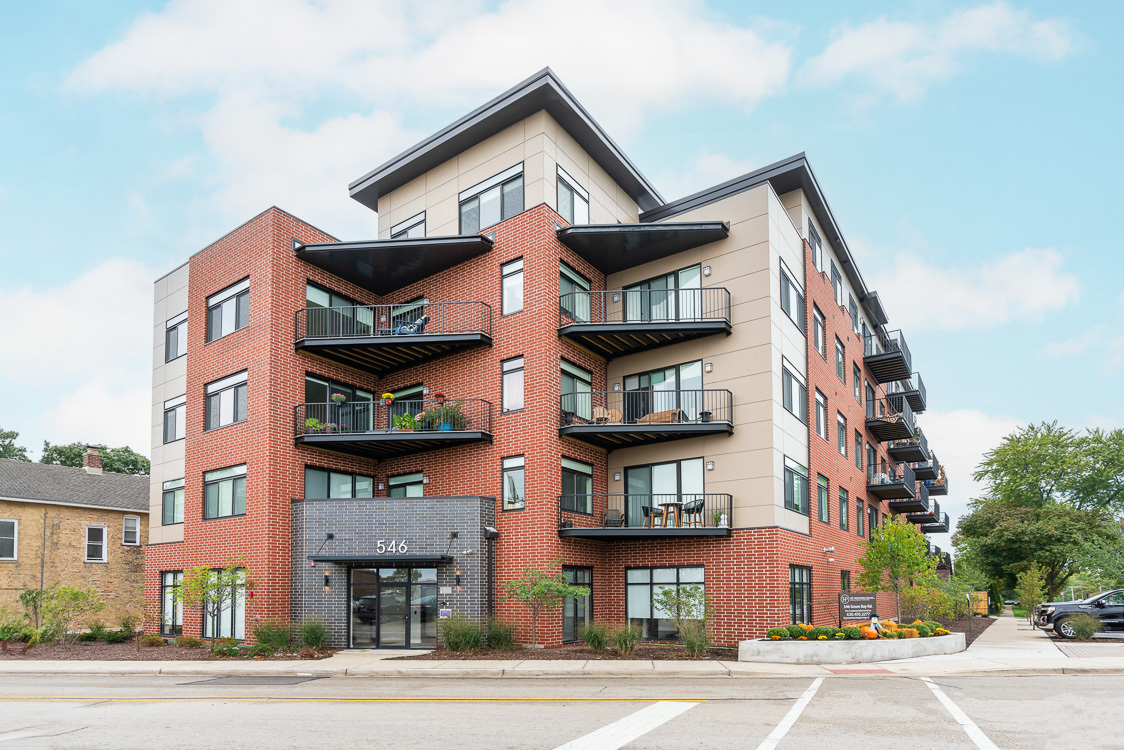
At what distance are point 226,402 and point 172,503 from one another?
4.99 meters

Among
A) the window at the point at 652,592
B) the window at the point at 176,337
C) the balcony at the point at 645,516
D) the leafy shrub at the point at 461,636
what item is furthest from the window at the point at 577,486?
the window at the point at 176,337

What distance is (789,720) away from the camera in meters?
12.1

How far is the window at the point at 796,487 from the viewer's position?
26375mm

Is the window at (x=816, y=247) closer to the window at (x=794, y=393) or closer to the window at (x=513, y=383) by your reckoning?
the window at (x=794, y=393)

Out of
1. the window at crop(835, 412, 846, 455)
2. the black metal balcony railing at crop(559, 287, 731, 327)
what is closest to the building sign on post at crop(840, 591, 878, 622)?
the black metal balcony railing at crop(559, 287, 731, 327)

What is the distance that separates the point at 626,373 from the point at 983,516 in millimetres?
45223

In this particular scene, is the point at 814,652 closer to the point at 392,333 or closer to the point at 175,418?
the point at 392,333

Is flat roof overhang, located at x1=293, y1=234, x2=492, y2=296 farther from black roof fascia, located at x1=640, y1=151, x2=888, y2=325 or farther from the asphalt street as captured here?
the asphalt street

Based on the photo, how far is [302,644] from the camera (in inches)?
966

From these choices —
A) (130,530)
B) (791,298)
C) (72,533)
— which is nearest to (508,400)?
(791,298)

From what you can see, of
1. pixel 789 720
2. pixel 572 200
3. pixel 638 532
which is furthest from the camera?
pixel 572 200

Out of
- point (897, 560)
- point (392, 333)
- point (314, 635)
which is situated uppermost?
point (392, 333)

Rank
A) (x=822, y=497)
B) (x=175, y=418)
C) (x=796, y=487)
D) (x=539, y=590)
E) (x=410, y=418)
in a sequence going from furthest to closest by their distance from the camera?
(x=175, y=418) < (x=822, y=497) < (x=796, y=487) < (x=410, y=418) < (x=539, y=590)

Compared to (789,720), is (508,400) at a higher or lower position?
higher
